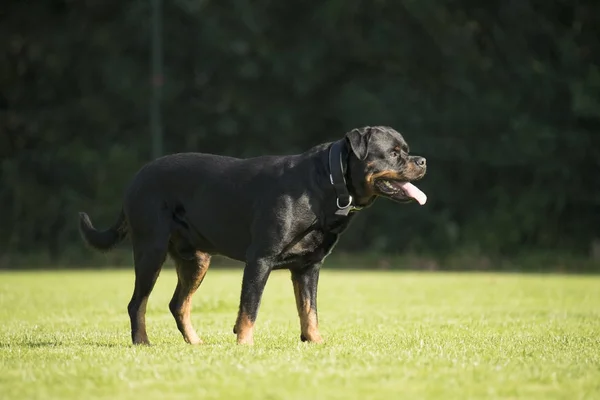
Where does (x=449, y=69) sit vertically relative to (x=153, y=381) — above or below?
above

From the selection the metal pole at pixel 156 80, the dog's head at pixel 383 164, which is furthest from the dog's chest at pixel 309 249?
the metal pole at pixel 156 80

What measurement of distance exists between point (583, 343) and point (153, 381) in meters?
3.89

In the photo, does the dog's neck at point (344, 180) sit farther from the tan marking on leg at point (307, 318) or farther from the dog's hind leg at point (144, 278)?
the dog's hind leg at point (144, 278)

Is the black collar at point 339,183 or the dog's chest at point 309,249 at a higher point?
the black collar at point 339,183

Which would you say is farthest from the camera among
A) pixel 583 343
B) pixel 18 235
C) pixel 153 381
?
pixel 18 235

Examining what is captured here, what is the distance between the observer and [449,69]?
26.7 metres

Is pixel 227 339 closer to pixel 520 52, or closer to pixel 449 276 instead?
pixel 449 276

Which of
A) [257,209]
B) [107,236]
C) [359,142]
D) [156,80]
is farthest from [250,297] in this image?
[156,80]

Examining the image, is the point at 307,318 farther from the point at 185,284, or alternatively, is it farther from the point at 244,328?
the point at 185,284

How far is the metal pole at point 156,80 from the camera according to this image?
27.8m

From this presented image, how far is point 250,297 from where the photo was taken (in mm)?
8008

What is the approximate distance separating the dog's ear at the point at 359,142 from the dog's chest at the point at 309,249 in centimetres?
66

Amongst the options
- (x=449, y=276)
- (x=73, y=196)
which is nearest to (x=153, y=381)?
(x=449, y=276)

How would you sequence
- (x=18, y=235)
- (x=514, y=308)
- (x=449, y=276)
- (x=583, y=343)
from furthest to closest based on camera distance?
(x=18, y=235) < (x=449, y=276) < (x=514, y=308) < (x=583, y=343)
